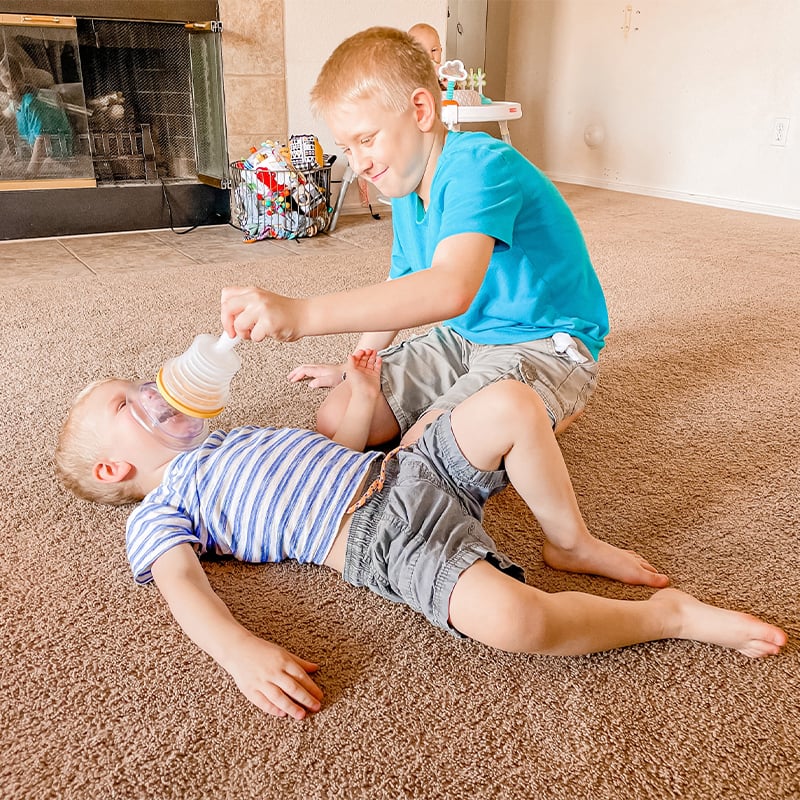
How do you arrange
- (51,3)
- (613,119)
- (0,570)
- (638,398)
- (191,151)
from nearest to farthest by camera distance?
1. (0,570)
2. (638,398)
3. (51,3)
4. (191,151)
5. (613,119)

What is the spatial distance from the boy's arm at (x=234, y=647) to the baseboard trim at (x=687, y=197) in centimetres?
285

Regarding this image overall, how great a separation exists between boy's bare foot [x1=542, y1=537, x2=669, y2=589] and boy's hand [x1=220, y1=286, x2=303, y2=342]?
0.36 meters

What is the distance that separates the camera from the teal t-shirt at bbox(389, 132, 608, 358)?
0.84 m

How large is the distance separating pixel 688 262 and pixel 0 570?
186 centimetres

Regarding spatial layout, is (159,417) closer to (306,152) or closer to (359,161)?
(359,161)

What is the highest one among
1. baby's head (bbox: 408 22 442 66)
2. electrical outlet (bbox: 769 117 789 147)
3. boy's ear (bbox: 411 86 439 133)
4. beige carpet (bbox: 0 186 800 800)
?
baby's head (bbox: 408 22 442 66)

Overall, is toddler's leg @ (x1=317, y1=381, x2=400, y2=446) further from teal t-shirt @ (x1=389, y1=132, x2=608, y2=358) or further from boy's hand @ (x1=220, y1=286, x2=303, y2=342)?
boy's hand @ (x1=220, y1=286, x2=303, y2=342)

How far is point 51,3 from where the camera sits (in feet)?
6.93

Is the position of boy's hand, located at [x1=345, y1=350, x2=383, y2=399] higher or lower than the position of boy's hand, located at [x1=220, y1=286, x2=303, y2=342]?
lower

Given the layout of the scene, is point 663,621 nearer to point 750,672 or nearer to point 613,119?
point 750,672

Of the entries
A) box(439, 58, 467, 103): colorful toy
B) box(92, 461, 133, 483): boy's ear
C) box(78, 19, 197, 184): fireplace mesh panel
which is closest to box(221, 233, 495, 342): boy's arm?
box(92, 461, 133, 483): boy's ear

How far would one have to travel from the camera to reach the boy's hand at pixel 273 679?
1.99 feet

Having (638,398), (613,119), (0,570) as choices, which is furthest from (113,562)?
(613,119)

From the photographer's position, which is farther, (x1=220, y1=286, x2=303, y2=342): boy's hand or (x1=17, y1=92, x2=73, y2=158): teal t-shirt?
(x1=17, y1=92, x2=73, y2=158): teal t-shirt
